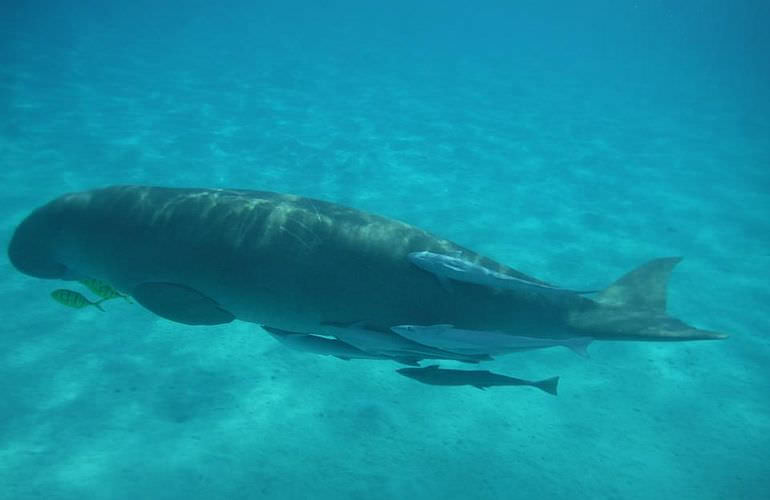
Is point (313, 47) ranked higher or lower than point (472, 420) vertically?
higher

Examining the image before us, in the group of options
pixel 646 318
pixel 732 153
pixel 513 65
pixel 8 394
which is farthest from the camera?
pixel 513 65

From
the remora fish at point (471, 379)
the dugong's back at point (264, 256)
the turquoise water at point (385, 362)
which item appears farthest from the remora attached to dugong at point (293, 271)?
the turquoise water at point (385, 362)

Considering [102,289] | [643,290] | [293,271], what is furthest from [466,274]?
[102,289]

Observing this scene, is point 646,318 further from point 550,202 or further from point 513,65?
point 513,65

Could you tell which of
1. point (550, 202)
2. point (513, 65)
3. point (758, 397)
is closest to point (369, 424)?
point (758, 397)

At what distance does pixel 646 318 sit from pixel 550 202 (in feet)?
37.1

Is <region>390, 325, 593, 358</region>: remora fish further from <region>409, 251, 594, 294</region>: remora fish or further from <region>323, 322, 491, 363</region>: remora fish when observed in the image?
<region>409, 251, 594, 294</region>: remora fish

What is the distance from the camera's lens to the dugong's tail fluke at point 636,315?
329 cm

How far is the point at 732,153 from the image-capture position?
2261cm

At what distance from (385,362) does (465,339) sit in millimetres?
4333

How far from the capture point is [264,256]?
341 cm

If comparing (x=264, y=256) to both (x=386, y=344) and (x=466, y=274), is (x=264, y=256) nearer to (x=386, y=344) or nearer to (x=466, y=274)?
(x=386, y=344)

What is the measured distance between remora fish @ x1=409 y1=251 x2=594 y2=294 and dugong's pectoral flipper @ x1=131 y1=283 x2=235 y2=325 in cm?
158

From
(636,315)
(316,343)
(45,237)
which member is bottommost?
(316,343)
